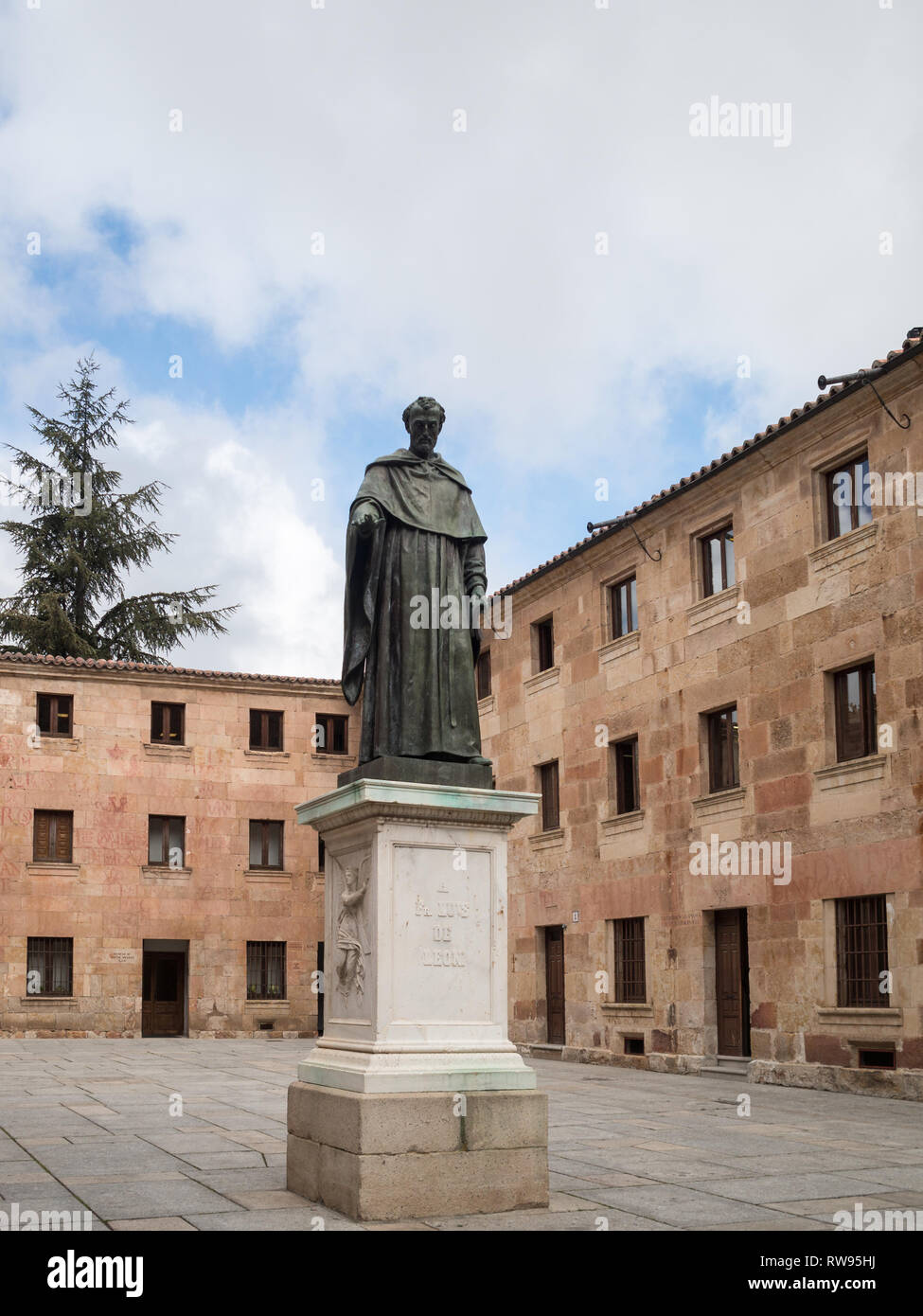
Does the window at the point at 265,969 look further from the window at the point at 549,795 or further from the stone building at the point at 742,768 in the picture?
the window at the point at 549,795

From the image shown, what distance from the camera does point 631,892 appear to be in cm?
2325

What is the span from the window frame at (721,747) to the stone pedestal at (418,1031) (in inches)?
524

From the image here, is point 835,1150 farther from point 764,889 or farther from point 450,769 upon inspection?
point 764,889

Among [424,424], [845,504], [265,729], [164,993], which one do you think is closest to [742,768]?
[845,504]

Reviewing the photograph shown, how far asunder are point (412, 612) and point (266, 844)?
26.0m

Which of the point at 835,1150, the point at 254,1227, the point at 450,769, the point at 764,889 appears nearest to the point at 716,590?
the point at 764,889

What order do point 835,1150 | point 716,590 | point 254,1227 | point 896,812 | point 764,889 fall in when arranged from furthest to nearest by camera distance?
point 716,590 → point 764,889 → point 896,812 → point 835,1150 → point 254,1227

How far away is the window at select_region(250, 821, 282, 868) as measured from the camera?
33438 mm

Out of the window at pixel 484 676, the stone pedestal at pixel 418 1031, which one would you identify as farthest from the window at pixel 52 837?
the stone pedestal at pixel 418 1031

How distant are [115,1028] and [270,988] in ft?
12.5

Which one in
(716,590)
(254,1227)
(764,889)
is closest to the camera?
(254,1227)

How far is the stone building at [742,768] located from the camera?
17.3 m
